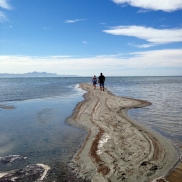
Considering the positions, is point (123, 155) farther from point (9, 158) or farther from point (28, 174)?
point (9, 158)

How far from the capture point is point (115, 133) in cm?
994

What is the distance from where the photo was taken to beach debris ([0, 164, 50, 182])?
18.8 feet

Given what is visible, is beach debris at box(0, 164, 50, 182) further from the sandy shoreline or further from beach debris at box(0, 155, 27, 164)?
the sandy shoreline

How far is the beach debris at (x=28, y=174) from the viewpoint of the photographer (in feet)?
18.8

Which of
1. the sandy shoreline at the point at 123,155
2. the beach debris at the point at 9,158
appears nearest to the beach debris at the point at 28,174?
the beach debris at the point at 9,158

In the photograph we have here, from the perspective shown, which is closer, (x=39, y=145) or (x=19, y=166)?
(x=19, y=166)

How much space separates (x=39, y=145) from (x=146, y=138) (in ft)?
16.2

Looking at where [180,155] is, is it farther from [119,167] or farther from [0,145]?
[0,145]

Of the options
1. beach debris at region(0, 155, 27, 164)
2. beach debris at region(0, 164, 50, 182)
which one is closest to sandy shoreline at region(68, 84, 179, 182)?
beach debris at region(0, 164, 50, 182)

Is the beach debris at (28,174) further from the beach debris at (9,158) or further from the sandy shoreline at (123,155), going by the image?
the sandy shoreline at (123,155)

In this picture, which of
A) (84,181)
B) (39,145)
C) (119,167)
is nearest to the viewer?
(84,181)

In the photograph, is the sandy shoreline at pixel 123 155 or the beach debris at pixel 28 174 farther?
the sandy shoreline at pixel 123 155

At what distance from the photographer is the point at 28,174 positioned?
237 inches

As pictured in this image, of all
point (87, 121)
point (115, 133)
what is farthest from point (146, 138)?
point (87, 121)
